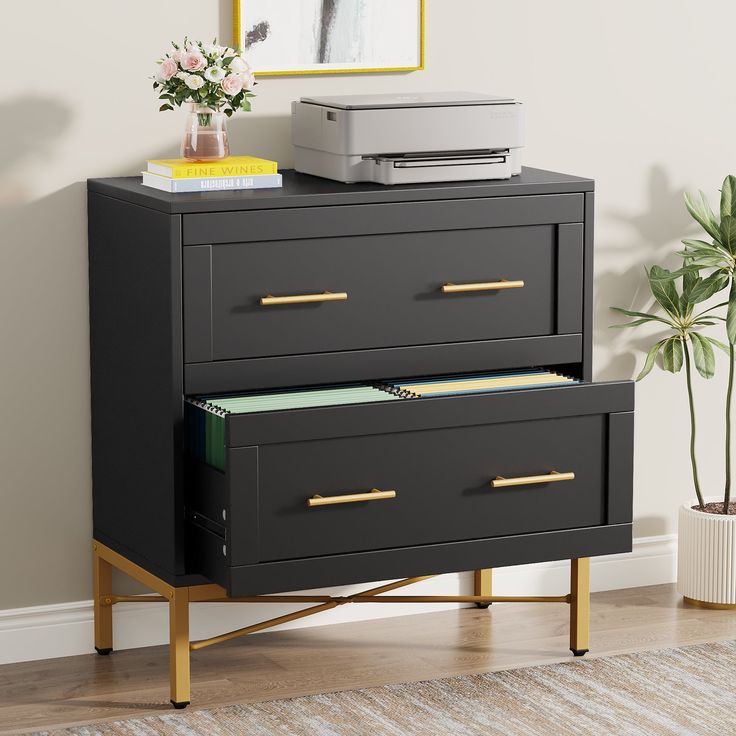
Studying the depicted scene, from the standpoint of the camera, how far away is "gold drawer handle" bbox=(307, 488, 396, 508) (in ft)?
8.66

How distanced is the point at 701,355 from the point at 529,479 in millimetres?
797

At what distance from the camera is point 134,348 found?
2834mm

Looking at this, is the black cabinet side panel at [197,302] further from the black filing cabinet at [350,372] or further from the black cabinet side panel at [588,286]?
the black cabinet side panel at [588,286]

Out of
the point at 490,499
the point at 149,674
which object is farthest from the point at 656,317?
the point at 149,674

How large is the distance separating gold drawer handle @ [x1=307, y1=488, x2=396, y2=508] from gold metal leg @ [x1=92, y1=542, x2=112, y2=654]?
24.9 inches

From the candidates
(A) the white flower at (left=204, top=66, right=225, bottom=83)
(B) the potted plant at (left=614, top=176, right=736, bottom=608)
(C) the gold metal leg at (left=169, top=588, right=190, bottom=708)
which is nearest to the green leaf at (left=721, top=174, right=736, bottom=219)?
(B) the potted plant at (left=614, top=176, right=736, bottom=608)

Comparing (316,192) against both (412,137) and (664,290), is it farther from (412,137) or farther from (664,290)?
(664,290)

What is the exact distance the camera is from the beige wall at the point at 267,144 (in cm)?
294

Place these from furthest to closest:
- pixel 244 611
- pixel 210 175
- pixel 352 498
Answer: pixel 244 611 → pixel 210 175 → pixel 352 498

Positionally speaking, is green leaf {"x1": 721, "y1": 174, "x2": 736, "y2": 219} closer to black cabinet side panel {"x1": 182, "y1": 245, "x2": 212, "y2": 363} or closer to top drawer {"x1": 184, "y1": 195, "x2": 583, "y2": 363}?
top drawer {"x1": 184, "y1": 195, "x2": 583, "y2": 363}

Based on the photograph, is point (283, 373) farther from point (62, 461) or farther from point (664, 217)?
point (664, 217)

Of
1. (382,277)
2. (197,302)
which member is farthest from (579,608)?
(197,302)

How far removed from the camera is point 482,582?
340cm

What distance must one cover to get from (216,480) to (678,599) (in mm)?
1323
